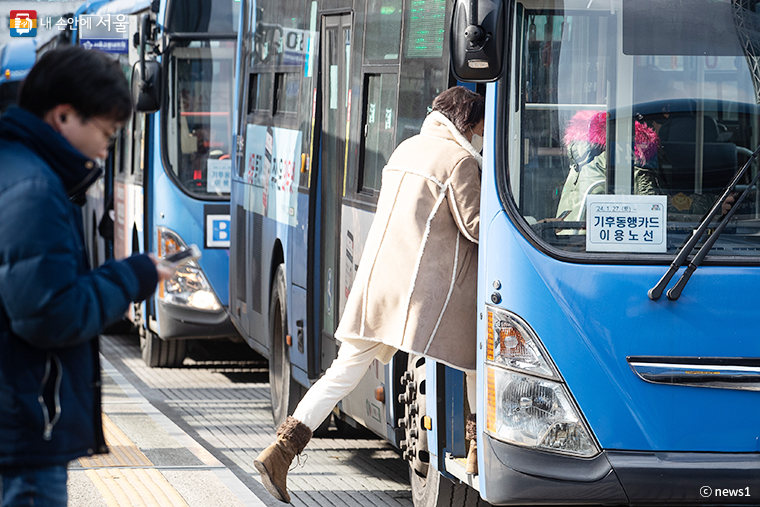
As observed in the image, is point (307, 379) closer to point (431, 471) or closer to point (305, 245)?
point (305, 245)

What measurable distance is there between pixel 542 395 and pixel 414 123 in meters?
1.94

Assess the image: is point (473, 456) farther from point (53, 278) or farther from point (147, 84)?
point (147, 84)

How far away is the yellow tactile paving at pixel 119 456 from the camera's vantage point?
7.24 meters

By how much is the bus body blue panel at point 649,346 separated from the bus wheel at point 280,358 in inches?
162

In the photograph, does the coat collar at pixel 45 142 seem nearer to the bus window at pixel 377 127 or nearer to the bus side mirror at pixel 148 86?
the bus window at pixel 377 127

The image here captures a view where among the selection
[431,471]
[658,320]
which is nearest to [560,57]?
[658,320]

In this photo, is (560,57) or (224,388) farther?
(224,388)

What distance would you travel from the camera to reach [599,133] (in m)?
4.79

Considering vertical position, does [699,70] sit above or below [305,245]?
above

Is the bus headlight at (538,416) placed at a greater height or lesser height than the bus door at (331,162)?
lesser

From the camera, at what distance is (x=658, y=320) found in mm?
4598

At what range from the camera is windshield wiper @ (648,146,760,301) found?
455 cm

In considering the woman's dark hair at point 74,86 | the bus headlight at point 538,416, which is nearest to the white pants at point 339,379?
the bus headlight at point 538,416

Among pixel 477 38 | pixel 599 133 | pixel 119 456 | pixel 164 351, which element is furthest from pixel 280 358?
pixel 477 38
